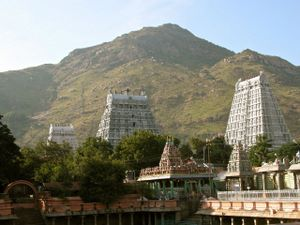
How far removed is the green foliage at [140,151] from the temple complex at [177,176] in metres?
14.8

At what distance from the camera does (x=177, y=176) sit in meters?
53.6

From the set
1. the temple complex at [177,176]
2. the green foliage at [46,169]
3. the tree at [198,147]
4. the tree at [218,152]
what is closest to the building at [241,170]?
the temple complex at [177,176]

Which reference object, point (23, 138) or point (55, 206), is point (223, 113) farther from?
point (55, 206)

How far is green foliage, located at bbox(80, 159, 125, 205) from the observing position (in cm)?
4722

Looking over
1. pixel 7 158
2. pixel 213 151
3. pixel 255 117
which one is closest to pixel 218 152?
pixel 213 151

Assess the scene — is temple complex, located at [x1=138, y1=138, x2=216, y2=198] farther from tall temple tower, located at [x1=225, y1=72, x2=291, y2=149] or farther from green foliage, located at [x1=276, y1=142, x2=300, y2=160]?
tall temple tower, located at [x1=225, y1=72, x2=291, y2=149]

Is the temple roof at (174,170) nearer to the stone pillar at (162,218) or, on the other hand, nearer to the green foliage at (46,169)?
the stone pillar at (162,218)

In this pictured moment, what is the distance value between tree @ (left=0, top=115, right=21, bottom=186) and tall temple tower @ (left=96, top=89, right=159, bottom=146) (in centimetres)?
5193

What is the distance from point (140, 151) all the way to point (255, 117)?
34.4 metres

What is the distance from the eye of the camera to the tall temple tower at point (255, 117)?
97.1 meters

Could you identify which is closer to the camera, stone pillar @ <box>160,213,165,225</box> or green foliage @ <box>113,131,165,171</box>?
stone pillar @ <box>160,213,165,225</box>

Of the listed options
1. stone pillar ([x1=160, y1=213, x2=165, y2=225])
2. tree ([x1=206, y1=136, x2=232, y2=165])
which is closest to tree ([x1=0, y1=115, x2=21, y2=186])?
stone pillar ([x1=160, y1=213, x2=165, y2=225])

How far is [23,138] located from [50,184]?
12798 centimetres

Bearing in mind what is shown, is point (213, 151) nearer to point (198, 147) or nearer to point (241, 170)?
point (198, 147)
